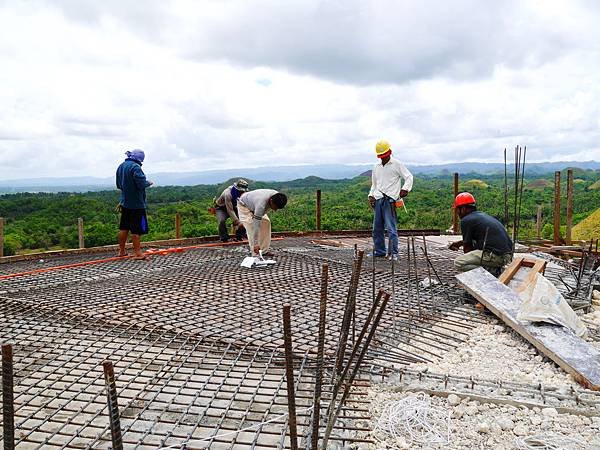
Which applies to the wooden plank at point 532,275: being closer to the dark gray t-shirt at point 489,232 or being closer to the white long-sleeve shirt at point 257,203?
the dark gray t-shirt at point 489,232

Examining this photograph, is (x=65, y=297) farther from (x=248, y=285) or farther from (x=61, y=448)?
(x=61, y=448)

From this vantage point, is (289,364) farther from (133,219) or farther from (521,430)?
(133,219)

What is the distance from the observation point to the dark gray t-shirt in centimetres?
423

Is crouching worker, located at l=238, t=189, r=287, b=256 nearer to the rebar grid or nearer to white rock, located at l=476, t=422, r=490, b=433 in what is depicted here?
the rebar grid

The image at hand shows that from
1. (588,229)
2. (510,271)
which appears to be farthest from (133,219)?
(588,229)

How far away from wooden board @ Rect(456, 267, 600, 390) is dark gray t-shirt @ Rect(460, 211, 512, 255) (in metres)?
0.46

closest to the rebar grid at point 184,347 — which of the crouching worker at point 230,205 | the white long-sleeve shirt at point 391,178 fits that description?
the white long-sleeve shirt at point 391,178

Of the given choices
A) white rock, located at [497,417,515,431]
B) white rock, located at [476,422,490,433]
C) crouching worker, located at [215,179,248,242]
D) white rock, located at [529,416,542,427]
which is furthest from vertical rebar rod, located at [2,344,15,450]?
crouching worker, located at [215,179,248,242]

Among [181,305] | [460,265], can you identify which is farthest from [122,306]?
[460,265]

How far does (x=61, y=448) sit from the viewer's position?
1.93 meters

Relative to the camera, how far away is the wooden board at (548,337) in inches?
98.7

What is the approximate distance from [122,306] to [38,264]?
2684mm

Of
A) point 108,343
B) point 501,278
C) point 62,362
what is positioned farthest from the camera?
point 501,278

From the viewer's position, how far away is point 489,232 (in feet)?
14.0
